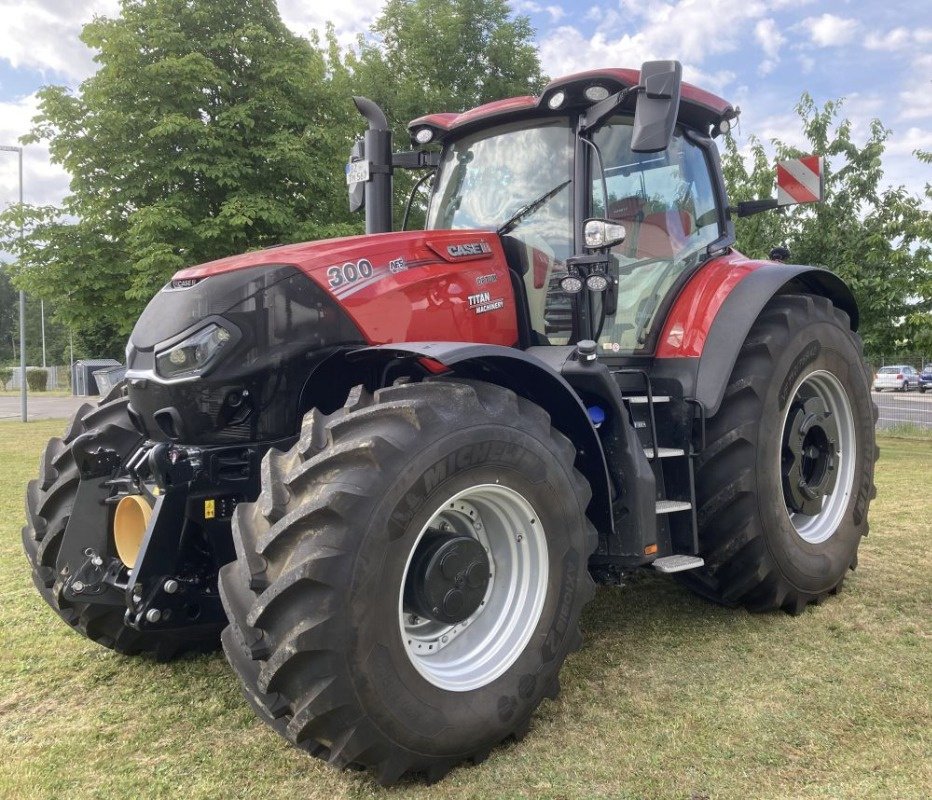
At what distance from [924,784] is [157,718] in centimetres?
262

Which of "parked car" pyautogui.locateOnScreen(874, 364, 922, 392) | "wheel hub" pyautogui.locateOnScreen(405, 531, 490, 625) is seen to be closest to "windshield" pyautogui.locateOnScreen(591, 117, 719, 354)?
"wheel hub" pyautogui.locateOnScreen(405, 531, 490, 625)

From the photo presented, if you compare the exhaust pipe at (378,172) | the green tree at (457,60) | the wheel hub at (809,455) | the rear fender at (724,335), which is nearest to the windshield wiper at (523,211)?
the exhaust pipe at (378,172)

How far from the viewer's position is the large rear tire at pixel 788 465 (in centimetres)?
372

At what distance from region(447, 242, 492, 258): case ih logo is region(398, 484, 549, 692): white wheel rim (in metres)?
1.14

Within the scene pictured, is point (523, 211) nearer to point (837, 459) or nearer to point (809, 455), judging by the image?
point (809, 455)

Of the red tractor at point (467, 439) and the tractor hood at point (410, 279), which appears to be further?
the tractor hood at point (410, 279)

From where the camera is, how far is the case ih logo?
3.36 m

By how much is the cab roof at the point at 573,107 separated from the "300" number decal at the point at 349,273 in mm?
1209

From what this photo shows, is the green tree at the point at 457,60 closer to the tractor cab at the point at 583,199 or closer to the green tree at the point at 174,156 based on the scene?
the green tree at the point at 174,156

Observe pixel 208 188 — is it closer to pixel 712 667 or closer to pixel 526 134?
pixel 526 134

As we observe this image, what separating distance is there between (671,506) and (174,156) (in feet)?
35.9

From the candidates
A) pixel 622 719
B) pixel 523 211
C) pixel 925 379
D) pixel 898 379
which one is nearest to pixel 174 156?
pixel 523 211

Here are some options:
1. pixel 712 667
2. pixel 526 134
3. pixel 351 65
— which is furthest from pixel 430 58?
pixel 712 667

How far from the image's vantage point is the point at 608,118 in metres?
3.67
